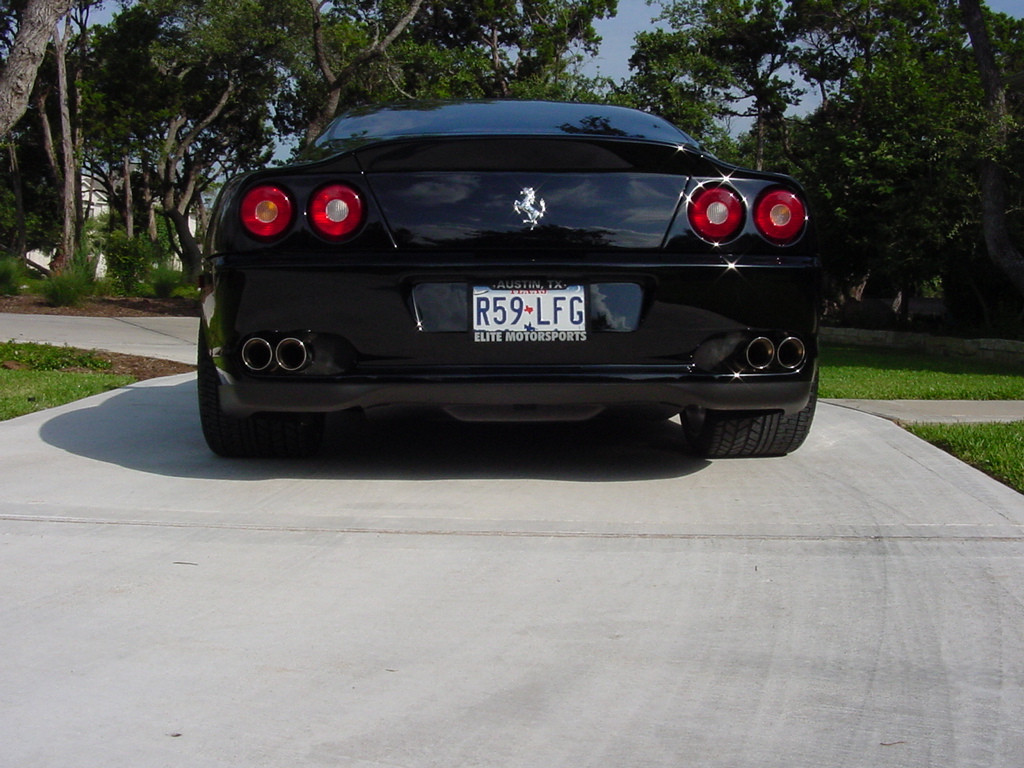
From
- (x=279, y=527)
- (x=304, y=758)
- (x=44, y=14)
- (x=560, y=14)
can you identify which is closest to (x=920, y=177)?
(x=44, y=14)

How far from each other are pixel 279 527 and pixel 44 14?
9.57 m

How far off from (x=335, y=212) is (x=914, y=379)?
24.3 ft

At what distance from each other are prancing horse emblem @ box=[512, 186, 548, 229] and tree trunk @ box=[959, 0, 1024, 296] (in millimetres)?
13453

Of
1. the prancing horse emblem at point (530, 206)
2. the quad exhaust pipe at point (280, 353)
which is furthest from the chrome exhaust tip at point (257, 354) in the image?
the prancing horse emblem at point (530, 206)

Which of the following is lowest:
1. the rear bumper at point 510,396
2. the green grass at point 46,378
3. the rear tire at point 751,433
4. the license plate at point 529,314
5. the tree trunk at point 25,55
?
the green grass at point 46,378

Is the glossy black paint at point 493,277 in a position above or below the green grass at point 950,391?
above

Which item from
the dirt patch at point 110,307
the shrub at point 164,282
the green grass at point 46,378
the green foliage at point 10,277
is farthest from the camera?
the shrub at point 164,282

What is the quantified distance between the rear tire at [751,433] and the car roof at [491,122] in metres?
1.02

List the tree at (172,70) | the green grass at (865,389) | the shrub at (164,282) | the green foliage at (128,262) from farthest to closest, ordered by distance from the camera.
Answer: the tree at (172,70), the green foliage at (128,262), the shrub at (164,282), the green grass at (865,389)

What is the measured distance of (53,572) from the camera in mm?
2918

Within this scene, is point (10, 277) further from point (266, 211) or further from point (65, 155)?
point (266, 211)

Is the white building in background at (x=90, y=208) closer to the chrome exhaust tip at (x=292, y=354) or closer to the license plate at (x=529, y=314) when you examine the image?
the chrome exhaust tip at (x=292, y=354)

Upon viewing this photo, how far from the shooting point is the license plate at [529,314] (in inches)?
145

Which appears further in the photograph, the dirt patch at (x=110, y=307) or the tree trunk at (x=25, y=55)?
the dirt patch at (x=110, y=307)
